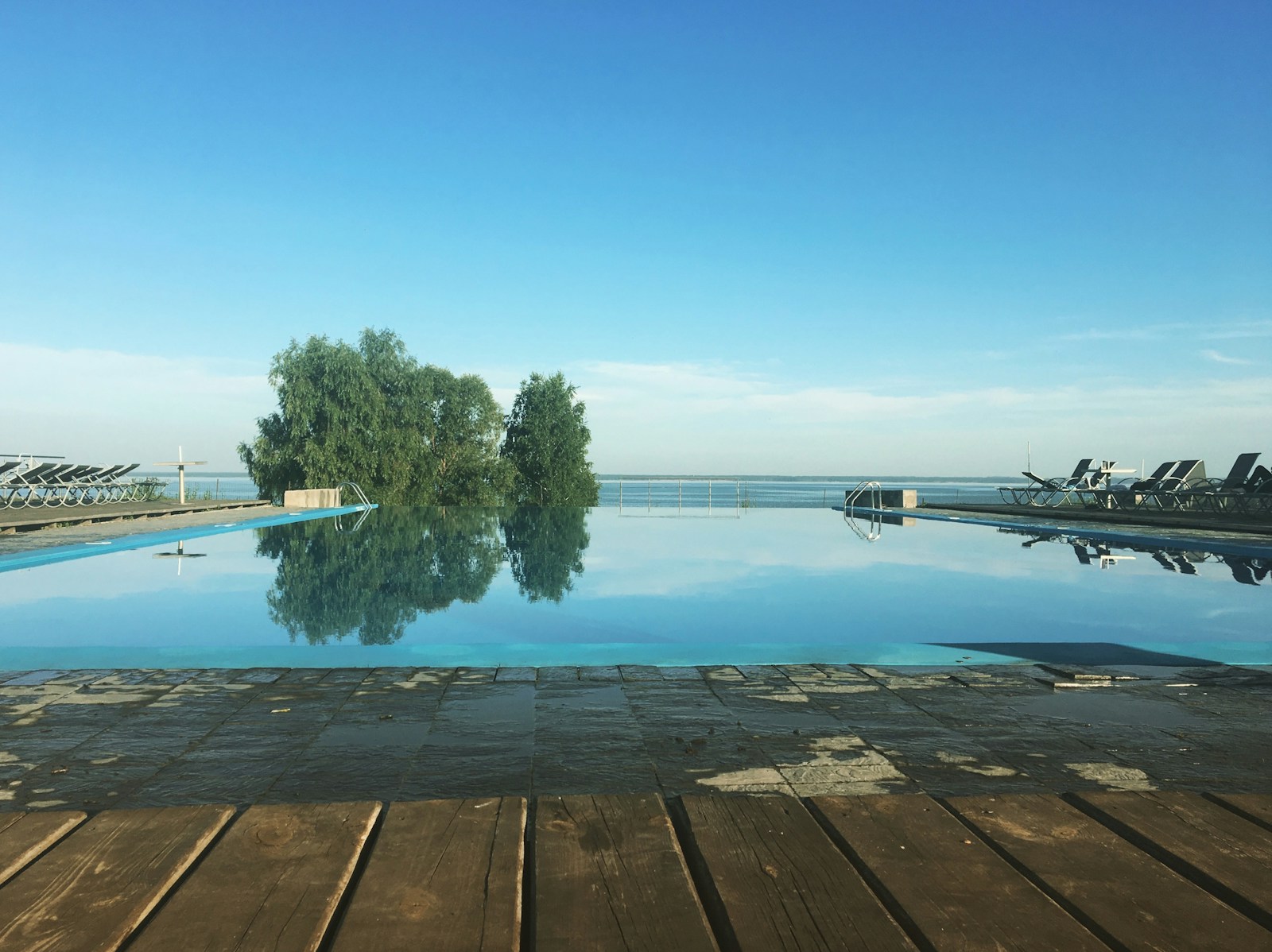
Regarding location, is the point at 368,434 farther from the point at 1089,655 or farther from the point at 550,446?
the point at 1089,655

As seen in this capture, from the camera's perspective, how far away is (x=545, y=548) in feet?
36.2

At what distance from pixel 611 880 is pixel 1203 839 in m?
0.75

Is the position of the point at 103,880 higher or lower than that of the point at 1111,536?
higher

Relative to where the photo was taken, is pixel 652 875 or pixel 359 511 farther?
pixel 359 511

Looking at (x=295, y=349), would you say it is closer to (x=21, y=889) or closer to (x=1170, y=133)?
(x=1170, y=133)

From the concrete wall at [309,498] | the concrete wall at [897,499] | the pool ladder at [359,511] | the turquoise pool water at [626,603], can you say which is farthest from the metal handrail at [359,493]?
the concrete wall at [897,499]

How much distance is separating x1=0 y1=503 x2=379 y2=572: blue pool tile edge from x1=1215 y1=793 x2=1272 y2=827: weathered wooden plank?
8.41 meters

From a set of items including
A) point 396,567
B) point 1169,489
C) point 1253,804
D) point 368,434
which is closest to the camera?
point 1253,804

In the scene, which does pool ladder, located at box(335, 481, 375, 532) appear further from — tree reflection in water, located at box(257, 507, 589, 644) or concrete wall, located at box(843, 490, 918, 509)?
concrete wall, located at box(843, 490, 918, 509)

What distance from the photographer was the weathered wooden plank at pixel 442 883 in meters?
0.84

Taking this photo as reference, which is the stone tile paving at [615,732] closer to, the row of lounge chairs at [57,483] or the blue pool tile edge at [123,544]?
the blue pool tile edge at [123,544]

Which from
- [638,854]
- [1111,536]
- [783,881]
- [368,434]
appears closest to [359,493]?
[368,434]

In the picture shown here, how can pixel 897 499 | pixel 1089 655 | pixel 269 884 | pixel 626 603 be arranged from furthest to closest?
1. pixel 897 499
2. pixel 626 603
3. pixel 1089 655
4. pixel 269 884

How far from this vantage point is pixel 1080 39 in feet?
45.6
